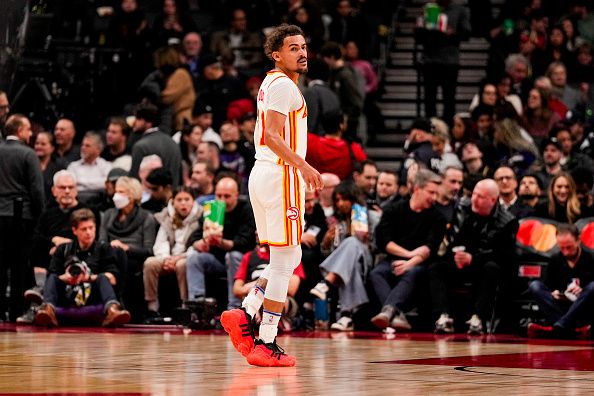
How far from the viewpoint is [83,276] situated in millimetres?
11641

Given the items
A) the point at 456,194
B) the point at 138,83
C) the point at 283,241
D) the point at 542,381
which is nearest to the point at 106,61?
the point at 138,83

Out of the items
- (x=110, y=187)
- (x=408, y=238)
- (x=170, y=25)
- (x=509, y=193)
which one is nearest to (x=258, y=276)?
(x=408, y=238)

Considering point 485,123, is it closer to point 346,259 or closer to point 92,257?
point 346,259

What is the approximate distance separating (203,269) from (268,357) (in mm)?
4857

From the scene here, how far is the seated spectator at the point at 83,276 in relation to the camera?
38.0ft

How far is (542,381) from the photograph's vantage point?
6.41 metres

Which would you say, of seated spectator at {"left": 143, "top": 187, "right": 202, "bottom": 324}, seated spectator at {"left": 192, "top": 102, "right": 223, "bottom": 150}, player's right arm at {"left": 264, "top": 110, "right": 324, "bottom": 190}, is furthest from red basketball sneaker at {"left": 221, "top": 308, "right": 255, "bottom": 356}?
seated spectator at {"left": 192, "top": 102, "right": 223, "bottom": 150}

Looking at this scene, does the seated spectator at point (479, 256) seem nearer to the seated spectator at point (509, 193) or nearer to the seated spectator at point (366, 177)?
the seated spectator at point (509, 193)

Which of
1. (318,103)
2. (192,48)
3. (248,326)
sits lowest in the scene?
(248,326)

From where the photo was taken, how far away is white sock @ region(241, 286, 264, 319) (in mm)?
7625

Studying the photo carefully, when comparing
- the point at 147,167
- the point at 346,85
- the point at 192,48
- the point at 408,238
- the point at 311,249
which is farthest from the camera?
the point at 192,48

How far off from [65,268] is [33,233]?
1149 mm

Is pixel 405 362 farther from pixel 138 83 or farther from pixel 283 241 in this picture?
pixel 138 83

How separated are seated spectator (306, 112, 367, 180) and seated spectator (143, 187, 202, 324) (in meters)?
1.27
